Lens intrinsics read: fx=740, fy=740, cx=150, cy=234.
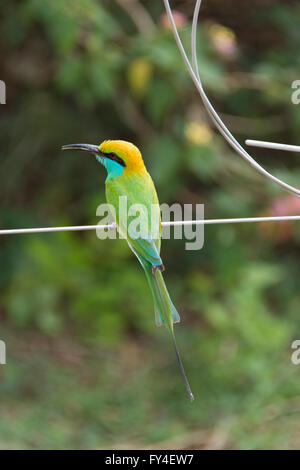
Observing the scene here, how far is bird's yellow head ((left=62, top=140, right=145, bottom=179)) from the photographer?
1.79m

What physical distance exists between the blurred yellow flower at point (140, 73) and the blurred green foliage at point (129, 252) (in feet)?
0.04

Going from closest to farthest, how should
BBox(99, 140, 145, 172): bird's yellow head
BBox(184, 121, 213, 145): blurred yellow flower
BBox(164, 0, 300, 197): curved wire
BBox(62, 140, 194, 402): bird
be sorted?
BBox(164, 0, 300, 197): curved wire
BBox(62, 140, 194, 402): bird
BBox(99, 140, 145, 172): bird's yellow head
BBox(184, 121, 213, 145): blurred yellow flower

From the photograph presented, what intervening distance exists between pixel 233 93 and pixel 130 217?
7.94 ft

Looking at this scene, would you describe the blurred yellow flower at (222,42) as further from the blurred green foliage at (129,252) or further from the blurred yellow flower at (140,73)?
the blurred yellow flower at (140,73)

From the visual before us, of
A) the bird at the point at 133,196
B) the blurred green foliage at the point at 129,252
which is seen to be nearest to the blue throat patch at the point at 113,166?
the bird at the point at 133,196

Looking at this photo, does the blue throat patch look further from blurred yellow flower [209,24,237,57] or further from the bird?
blurred yellow flower [209,24,237,57]

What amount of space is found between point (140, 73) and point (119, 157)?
1.57 meters

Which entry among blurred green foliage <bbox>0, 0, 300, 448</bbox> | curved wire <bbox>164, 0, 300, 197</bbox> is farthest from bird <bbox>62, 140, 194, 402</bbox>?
blurred green foliage <bbox>0, 0, 300, 448</bbox>

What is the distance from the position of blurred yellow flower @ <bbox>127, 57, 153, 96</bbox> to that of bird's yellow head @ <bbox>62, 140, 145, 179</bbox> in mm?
1538

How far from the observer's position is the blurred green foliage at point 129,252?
3221 mm

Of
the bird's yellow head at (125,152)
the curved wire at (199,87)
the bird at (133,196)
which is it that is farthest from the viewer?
the bird's yellow head at (125,152)

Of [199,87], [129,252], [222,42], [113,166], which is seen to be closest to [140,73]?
[222,42]

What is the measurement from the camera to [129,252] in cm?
381
